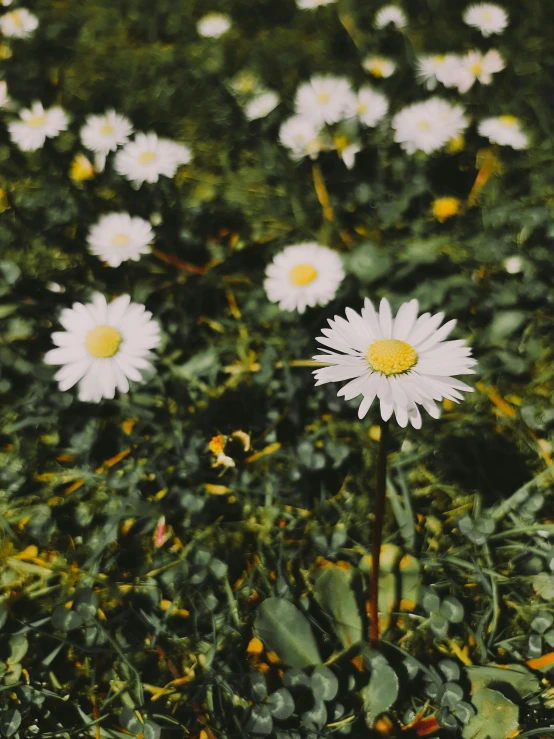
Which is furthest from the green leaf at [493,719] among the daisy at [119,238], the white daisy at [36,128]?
the white daisy at [36,128]

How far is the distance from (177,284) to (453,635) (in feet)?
3.42

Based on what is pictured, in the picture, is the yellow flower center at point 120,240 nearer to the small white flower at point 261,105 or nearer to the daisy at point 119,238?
the daisy at point 119,238

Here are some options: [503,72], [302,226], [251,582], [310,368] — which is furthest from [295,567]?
[503,72]

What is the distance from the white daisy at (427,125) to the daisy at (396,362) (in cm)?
99

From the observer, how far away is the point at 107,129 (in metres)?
1.81

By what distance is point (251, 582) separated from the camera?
1078 mm

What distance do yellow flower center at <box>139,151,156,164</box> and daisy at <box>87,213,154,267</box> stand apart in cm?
20

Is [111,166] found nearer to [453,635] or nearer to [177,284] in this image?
[177,284]

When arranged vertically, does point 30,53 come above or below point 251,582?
above

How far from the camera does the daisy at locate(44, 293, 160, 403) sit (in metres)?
1.16

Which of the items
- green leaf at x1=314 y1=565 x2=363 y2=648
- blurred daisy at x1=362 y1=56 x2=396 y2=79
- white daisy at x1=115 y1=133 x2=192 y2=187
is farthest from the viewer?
blurred daisy at x1=362 y1=56 x2=396 y2=79

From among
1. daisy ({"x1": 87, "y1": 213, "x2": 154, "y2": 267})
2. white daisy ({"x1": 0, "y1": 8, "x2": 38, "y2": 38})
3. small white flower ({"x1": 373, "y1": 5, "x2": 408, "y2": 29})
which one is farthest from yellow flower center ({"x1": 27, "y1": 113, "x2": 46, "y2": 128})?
small white flower ({"x1": 373, "y1": 5, "x2": 408, "y2": 29})

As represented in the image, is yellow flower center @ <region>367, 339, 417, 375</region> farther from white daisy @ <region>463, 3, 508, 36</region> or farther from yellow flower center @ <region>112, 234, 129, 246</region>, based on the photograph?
white daisy @ <region>463, 3, 508, 36</region>

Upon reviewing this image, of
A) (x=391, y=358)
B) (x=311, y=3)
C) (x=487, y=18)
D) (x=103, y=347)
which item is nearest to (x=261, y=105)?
(x=311, y=3)
